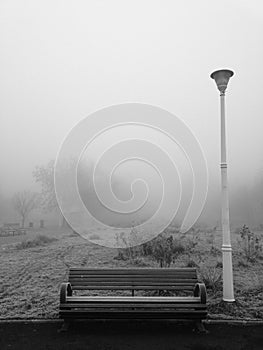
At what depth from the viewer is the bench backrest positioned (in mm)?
5410

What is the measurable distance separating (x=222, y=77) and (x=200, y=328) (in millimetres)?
3990

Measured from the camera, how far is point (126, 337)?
14.7ft

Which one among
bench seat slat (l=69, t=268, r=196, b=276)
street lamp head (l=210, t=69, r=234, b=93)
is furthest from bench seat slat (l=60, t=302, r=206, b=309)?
street lamp head (l=210, t=69, r=234, b=93)

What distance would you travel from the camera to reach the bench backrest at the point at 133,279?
17.7ft

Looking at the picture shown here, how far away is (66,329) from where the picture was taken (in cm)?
471

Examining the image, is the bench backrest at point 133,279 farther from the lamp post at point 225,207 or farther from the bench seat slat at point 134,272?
the lamp post at point 225,207

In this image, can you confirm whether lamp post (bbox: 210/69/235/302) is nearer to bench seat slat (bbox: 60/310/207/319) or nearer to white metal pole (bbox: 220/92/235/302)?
white metal pole (bbox: 220/92/235/302)

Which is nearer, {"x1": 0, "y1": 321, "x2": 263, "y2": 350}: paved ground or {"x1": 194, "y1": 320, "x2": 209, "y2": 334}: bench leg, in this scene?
{"x1": 0, "y1": 321, "x2": 263, "y2": 350}: paved ground

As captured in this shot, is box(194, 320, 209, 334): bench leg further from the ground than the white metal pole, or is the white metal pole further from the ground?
the white metal pole

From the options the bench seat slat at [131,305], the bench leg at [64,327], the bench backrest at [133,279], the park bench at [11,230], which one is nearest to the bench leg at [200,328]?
the bench seat slat at [131,305]

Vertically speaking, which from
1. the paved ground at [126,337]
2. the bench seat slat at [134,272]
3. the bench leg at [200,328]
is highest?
the bench seat slat at [134,272]

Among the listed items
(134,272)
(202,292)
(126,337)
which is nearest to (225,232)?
(202,292)

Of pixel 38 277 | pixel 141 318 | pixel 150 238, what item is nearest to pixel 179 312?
pixel 141 318

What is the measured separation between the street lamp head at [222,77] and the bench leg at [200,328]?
3776mm
